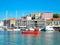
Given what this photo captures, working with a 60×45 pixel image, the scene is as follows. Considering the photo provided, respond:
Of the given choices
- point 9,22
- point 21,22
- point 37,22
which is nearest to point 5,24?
point 9,22

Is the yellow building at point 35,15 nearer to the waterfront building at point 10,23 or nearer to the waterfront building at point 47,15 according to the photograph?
the waterfront building at point 47,15

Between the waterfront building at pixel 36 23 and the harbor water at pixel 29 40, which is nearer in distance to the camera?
the harbor water at pixel 29 40

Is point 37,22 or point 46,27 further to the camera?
point 37,22

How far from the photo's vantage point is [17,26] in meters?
125

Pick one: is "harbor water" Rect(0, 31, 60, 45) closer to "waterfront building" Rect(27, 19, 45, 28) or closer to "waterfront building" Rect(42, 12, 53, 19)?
"waterfront building" Rect(27, 19, 45, 28)

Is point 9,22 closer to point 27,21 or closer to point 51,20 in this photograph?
point 27,21

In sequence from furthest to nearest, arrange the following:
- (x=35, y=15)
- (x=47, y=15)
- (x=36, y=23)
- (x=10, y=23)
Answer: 1. (x=35, y=15)
2. (x=10, y=23)
3. (x=47, y=15)
4. (x=36, y=23)

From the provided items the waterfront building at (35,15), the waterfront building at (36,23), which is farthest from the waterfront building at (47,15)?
the waterfront building at (36,23)

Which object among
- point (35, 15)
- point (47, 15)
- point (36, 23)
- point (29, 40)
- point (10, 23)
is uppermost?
point (35, 15)

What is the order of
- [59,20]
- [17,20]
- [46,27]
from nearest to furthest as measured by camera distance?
[46,27], [59,20], [17,20]

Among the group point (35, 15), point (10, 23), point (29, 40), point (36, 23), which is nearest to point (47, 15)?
point (35, 15)

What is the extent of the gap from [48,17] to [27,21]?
562 inches

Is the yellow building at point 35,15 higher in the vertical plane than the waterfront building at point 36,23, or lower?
higher

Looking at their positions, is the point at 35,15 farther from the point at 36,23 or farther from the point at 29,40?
the point at 29,40
